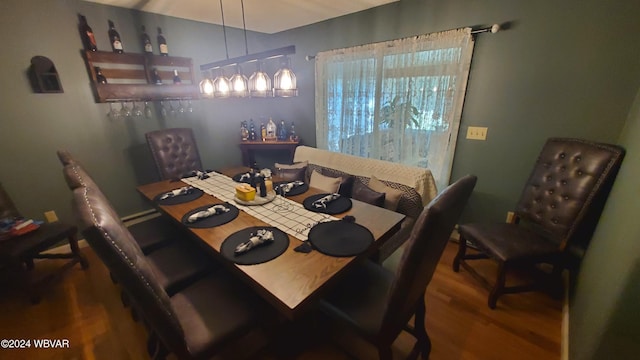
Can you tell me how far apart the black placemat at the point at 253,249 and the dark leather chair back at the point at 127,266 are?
297 millimetres

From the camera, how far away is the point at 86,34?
2.26 m

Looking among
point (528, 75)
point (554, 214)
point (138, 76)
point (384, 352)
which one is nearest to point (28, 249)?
point (138, 76)

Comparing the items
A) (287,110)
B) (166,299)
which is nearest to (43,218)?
(166,299)

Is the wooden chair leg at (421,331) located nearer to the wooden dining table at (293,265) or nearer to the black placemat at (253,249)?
the wooden dining table at (293,265)

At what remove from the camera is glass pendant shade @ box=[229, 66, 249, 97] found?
1.75m

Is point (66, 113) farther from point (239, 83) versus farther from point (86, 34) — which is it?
point (239, 83)

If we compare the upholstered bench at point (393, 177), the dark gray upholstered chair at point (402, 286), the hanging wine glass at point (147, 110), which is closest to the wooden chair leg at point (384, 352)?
the dark gray upholstered chair at point (402, 286)

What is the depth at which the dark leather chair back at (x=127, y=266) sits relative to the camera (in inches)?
29.1

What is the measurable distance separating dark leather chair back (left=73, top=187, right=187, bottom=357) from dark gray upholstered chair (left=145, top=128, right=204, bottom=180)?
1.85m

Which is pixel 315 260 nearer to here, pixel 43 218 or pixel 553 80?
pixel 553 80

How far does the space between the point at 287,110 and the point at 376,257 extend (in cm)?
271

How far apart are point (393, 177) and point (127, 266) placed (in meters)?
1.94

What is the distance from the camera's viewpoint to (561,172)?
1739mm

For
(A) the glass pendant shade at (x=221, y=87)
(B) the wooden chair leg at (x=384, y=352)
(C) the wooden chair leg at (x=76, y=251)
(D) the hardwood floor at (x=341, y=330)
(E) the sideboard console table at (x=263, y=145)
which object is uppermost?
(A) the glass pendant shade at (x=221, y=87)
